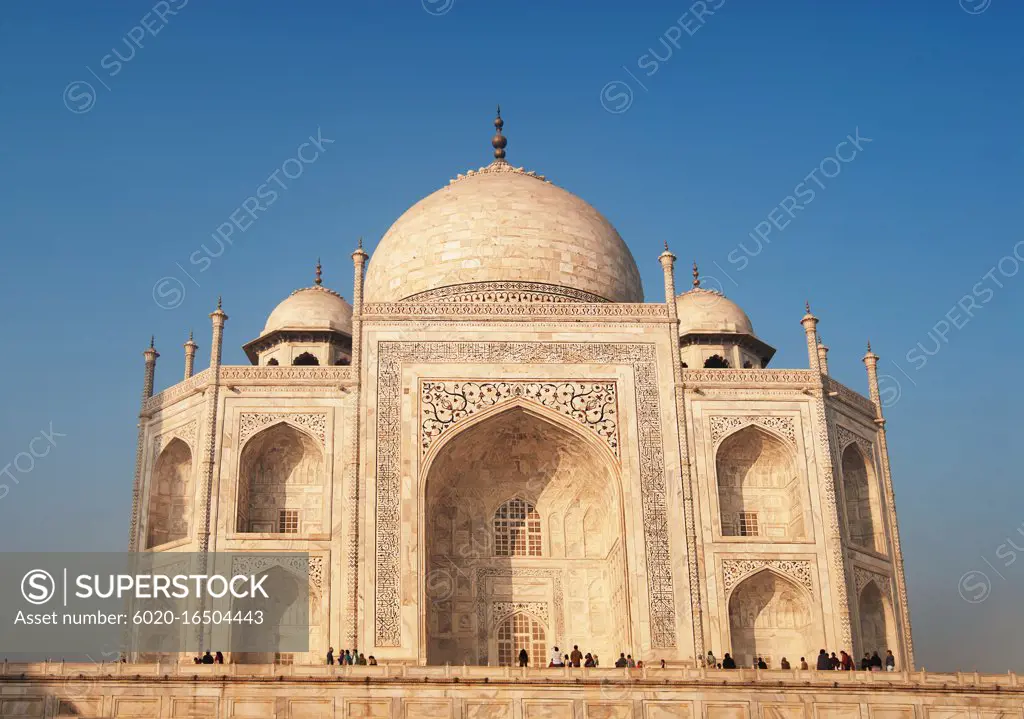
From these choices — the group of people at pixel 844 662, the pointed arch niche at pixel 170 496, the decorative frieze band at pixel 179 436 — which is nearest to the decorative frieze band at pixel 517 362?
the group of people at pixel 844 662

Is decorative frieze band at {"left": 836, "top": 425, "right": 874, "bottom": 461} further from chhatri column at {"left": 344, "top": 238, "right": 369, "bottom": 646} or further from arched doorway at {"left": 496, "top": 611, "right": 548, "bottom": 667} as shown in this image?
chhatri column at {"left": 344, "top": 238, "right": 369, "bottom": 646}

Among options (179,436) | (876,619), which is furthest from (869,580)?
(179,436)

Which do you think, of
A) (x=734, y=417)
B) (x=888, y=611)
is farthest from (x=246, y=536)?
(x=888, y=611)

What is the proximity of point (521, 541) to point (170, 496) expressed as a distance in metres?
6.36

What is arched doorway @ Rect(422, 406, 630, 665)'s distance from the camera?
21.6m

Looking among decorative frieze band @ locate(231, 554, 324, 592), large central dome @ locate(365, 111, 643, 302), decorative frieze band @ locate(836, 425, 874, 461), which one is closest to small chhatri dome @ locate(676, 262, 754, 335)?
large central dome @ locate(365, 111, 643, 302)

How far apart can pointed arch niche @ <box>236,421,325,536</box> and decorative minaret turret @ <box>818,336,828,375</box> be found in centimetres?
909

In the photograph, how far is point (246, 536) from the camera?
20781 millimetres

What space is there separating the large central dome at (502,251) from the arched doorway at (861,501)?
18.5 ft

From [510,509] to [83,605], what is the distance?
24.6 feet

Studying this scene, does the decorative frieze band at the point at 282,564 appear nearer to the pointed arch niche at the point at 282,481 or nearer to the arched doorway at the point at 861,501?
the pointed arch niche at the point at 282,481

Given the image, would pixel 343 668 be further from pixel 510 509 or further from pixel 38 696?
pixel 510 509

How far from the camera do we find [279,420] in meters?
21.6

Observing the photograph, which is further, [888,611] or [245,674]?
[888,611]
